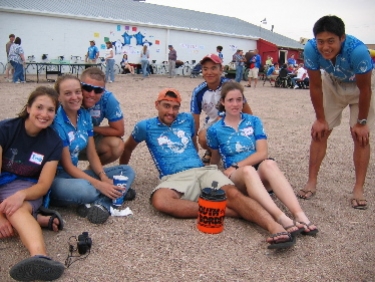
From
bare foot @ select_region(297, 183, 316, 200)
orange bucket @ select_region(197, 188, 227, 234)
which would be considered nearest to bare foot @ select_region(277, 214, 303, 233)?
orange bucket @ select_region(197, 188, 227, 234)

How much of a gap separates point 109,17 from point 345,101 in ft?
69.8

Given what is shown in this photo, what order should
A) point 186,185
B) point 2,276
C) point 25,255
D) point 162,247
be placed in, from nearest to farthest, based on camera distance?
point 2,276 < point 25,255 < point 162,247 < point 186,185

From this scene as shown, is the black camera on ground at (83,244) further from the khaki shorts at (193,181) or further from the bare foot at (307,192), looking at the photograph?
the bare foot at (307,192)

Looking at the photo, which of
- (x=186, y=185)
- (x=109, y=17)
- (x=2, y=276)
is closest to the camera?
(x=2, y=276)

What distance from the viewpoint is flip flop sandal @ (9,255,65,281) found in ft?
7.64

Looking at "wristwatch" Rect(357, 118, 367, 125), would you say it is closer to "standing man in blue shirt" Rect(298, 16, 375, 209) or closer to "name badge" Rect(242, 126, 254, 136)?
"standing man in blue shirt" Rect(298, 16, 375, 209)

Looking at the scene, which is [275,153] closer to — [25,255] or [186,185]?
[186,185]

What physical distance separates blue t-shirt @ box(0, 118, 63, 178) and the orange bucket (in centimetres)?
119

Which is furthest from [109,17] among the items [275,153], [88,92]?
[88,92]

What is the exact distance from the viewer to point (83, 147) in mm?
3719

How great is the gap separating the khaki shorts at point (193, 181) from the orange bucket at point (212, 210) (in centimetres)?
39

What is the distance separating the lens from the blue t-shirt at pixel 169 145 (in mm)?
3904

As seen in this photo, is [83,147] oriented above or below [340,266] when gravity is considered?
above

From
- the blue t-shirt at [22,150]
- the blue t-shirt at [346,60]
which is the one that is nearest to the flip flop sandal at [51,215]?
the blue t-shirt at [22,150]
